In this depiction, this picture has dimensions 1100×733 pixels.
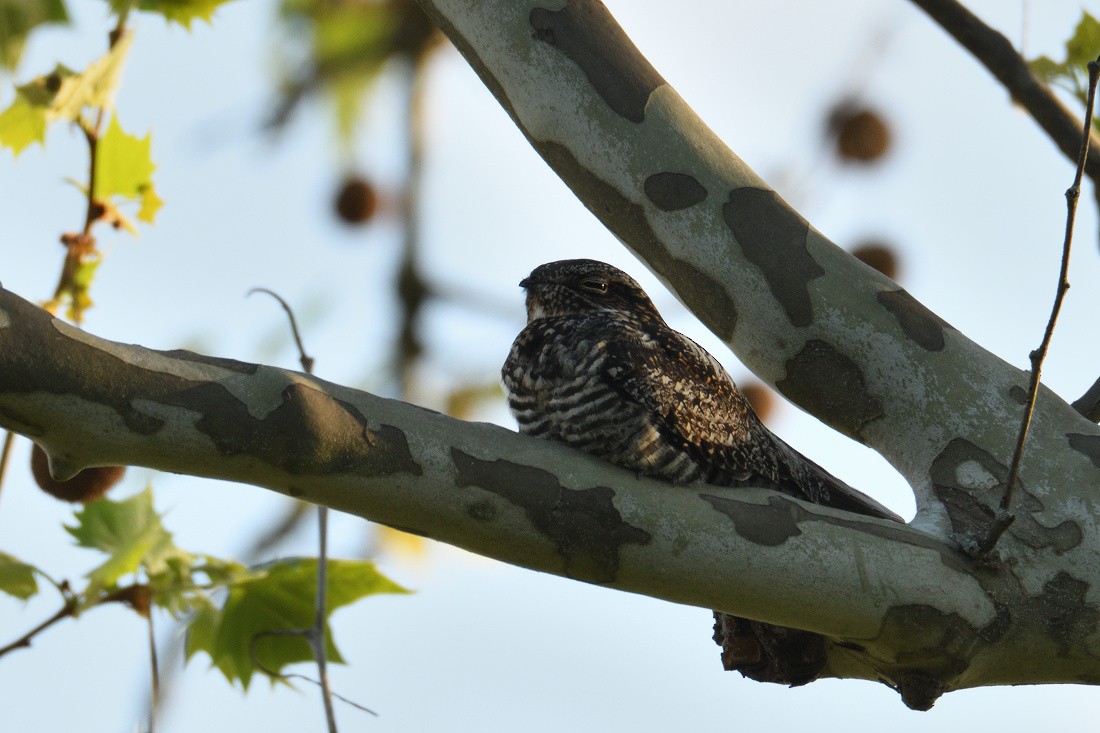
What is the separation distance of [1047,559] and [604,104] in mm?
1353

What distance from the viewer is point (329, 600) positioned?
3.19 m

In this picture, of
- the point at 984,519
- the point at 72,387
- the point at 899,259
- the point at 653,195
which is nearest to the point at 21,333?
the point at 72,387

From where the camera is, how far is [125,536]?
9.08ft

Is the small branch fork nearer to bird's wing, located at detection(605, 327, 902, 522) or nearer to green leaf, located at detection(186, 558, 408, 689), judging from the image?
green leaf, located at detection(186, 558, 408, 689)

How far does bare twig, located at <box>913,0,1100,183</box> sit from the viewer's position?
12.2 feet

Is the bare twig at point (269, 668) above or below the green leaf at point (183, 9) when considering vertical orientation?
below

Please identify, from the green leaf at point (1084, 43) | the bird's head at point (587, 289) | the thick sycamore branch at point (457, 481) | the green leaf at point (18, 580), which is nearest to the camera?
the thick sycamore branch at point (457, 481)

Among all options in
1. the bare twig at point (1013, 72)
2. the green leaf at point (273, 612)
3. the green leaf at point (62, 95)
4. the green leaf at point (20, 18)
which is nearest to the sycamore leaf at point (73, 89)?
the green leaf at point (62, 95)

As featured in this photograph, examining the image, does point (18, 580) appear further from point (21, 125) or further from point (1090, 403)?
point (1090, 403)

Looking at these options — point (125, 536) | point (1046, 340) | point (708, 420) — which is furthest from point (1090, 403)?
point (125, 536)

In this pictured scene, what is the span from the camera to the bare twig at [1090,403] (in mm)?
3066

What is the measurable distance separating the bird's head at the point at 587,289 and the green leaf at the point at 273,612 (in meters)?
1.12

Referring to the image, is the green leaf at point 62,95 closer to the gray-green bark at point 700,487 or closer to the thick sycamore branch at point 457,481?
the gray-green bark at point 700,487

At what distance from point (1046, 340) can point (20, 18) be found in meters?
2.37
